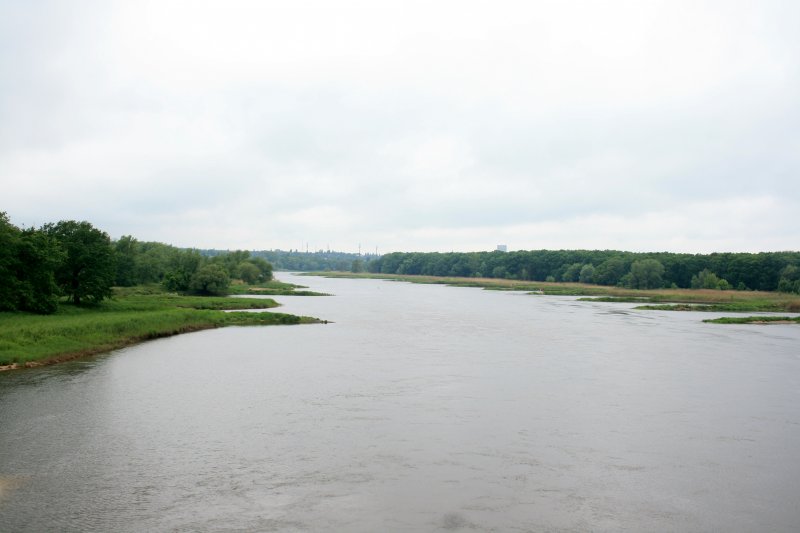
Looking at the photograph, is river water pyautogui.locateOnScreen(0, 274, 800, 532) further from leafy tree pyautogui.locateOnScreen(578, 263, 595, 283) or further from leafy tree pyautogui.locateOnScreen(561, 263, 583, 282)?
leafy tree pyautogui.locateOnScreen(561, 263, 583, 282)

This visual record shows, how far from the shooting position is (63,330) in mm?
34000

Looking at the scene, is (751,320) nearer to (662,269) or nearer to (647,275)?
(647,275)

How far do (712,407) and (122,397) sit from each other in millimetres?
24252

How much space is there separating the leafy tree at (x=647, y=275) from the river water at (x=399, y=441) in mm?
73190

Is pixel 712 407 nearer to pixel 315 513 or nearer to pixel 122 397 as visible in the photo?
pixel 315 513

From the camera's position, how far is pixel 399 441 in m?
18.9

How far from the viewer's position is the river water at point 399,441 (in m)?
13.6

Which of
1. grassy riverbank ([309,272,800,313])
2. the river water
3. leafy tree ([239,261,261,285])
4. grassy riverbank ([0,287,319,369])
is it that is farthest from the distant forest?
the river water

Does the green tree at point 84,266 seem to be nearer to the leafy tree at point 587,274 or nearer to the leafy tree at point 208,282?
the leafy tree at point 208,282

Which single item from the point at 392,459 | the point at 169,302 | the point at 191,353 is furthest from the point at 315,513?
the point at 169,302

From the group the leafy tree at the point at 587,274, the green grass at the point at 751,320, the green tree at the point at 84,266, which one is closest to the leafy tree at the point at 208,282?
the green tree at the point at 84,266

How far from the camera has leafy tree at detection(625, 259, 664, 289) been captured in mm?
107562

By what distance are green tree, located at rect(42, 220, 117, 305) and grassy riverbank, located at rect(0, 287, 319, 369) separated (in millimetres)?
1663

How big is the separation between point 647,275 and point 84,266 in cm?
9225
